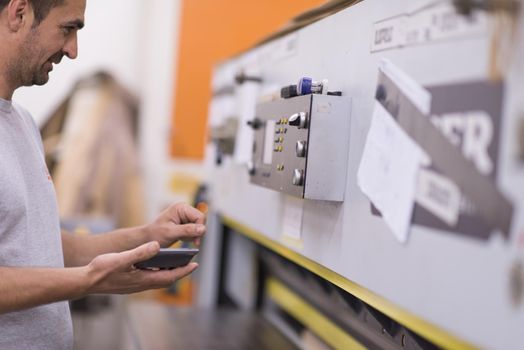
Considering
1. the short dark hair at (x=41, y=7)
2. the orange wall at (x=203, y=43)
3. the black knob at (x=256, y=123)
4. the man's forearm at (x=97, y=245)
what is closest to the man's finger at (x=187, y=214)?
the man's forearm at (x=97, y=245)

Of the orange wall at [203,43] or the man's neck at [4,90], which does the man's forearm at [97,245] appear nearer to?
the man's neck at [4,90]

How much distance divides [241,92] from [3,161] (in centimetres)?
82

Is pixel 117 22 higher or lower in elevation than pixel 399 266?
higher

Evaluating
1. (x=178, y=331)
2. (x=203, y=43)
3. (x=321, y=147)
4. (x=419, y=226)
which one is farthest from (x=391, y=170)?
(x=203, y=43)

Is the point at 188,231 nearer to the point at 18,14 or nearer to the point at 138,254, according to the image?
the point at 138,254

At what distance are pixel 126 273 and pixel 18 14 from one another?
21.5 inches

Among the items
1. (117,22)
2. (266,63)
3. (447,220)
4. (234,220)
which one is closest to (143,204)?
(117,22)

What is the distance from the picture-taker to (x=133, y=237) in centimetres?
155

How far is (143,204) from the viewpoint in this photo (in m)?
4.04

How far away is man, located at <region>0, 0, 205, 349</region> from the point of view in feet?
3.69

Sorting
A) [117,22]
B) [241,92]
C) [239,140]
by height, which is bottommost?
[239,140]

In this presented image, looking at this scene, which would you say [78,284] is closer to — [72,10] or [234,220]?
[72,10]

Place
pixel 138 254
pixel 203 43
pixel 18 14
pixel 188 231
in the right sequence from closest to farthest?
pixel 138 254, pixel 18 14, pixel 188 231, pixel 203 43

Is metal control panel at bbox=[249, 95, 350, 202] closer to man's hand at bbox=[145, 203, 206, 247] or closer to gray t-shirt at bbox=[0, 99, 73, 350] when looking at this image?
man's hand at bbox=[145, 203, 206, 247]
